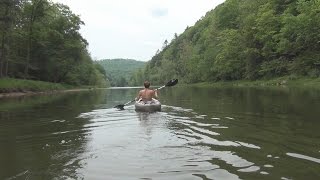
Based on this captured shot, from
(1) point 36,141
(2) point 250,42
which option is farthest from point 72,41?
(1) point 36,141

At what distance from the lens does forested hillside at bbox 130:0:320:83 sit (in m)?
59.6

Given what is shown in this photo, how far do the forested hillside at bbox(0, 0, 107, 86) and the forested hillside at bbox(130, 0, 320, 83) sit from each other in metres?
31.5

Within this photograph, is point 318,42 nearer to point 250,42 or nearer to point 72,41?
point 250,42

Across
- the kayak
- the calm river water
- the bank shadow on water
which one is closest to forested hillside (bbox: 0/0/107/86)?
the kayak

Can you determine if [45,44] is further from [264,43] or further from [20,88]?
[264,43]

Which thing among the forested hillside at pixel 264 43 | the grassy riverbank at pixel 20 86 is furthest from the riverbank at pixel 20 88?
the forested hillside at pixel 264 43

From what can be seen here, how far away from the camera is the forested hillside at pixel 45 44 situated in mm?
64000

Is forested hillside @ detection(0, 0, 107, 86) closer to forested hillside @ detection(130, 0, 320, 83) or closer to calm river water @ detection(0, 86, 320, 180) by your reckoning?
forested hillside @ detection(130, 0, 320, 83)

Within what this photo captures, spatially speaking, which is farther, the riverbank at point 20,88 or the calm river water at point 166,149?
the riverbank at point 20,88

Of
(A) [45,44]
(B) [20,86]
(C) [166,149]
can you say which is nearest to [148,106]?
(C) [166,149]

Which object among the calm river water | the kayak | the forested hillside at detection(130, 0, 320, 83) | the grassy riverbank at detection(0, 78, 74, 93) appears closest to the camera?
the calm river water

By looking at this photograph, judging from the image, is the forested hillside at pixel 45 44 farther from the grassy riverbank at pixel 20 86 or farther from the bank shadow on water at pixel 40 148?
the bank shadow on water at pixel 40 148

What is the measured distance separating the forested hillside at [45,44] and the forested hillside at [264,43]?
103ft

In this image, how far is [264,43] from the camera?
246 feet
